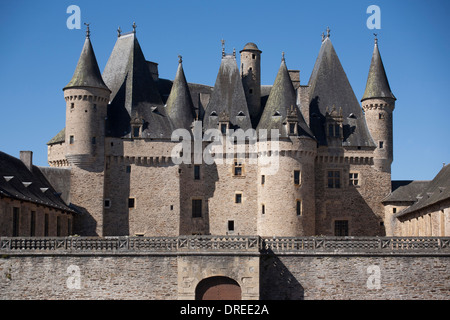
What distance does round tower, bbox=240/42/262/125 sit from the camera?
63688 millimetres

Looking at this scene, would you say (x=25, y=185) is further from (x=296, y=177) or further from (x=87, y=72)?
(x=296, y=177)

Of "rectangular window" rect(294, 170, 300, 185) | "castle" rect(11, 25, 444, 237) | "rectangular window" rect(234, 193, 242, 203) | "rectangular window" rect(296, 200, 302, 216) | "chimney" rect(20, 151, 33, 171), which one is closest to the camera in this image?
"chimney" rect(20, 151, 33, 171)

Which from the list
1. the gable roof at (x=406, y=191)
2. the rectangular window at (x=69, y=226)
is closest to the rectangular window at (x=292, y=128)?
the gable roof at (x=406, y=191)

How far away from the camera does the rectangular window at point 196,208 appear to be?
60.4m

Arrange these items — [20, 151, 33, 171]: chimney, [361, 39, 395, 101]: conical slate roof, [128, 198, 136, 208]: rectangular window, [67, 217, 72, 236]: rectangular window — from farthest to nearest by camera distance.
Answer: [361, 39, 395, 101]: conical slate roof
[128, 198, 136, 208]: rectangular window
[67, 217, 72, 236]: rectangular window
[20, 151, 33, 171]: chimney

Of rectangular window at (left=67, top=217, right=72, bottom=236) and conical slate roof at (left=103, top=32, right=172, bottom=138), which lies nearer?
rectangular window at (left=67, top=217, right=72, bottom=236)

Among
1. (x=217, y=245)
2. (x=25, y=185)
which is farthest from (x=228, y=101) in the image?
(x=217, y=245)

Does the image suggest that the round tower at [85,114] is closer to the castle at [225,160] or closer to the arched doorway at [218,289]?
the castle at [225,160]

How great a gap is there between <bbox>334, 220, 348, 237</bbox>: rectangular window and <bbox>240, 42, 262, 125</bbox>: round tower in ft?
33.5

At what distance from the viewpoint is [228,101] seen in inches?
2451

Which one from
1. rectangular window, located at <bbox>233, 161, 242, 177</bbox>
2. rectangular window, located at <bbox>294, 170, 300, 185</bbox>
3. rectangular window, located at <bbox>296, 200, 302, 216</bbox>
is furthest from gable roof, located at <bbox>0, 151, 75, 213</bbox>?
rectangular window, located at <bbox>294, 170, 300, 185</bbox>

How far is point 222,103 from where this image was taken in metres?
62.3

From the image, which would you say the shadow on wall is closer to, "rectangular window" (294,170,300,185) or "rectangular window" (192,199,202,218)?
"rectangular window" (294,170,300,185)

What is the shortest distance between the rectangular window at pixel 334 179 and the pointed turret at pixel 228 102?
7027 mm
